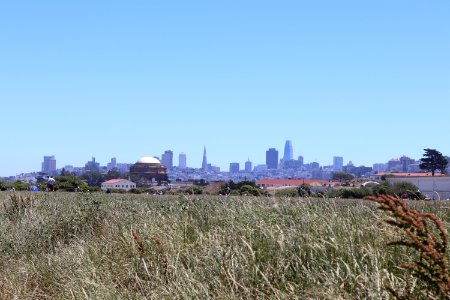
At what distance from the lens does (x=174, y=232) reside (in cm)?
1013

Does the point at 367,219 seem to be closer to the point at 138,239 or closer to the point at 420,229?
the point at 138,239

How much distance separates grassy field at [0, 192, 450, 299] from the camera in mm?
7137

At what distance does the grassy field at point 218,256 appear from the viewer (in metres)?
7.14

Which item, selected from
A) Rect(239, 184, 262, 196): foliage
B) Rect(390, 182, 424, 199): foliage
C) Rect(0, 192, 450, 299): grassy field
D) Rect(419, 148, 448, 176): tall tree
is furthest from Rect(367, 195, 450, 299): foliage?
Rect(419, 148, 448, 176): tall tree

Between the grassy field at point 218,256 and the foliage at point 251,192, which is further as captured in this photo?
the foliage at point 251,192

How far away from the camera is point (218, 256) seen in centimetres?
802

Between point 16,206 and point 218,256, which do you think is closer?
point 218,256

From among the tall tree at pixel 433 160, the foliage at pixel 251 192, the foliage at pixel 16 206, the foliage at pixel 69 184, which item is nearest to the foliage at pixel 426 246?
the foliage at pixel 251 192

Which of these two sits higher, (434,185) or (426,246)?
(434,185)

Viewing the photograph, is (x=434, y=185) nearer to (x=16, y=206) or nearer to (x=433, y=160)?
(x=16, y=206)

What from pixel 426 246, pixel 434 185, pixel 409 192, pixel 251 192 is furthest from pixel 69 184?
pixel 426 246

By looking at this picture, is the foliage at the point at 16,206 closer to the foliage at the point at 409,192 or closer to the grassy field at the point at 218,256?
the grassy field at the point at 218,256

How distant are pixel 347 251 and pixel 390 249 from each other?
43cm

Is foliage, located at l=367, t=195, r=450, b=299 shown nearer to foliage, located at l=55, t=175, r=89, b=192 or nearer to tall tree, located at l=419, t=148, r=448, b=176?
foliage, located at l=55, t=175, r=89, b=192
